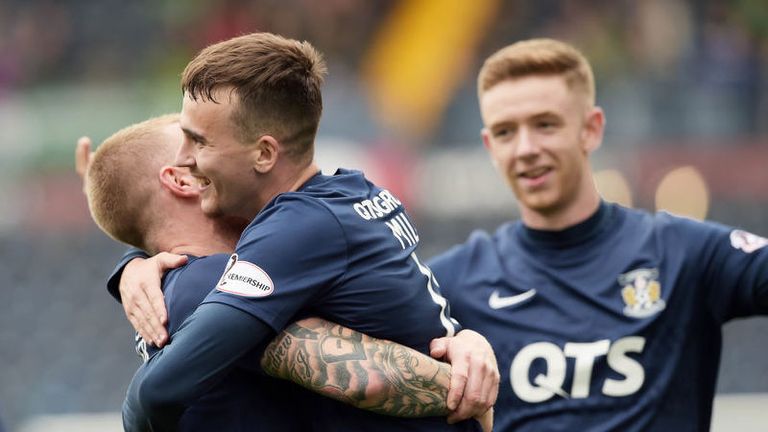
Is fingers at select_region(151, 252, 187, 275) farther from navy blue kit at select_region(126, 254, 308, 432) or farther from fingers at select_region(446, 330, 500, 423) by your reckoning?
fingers at select_region(446, 330, 500, 423)

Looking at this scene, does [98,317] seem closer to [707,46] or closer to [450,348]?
[707,46]

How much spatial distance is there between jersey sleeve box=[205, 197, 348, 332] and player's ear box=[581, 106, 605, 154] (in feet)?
6.55

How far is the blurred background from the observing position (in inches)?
436

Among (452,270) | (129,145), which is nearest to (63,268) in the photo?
(452,270)

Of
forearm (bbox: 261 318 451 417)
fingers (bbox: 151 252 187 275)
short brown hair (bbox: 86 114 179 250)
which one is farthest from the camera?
short brown hair (bbox: 86 114 179 250)

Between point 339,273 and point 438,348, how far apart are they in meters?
0.35

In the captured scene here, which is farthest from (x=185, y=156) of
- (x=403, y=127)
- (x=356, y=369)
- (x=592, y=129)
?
(x=403, y=127)

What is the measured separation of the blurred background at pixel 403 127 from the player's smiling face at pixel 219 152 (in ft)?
22.3

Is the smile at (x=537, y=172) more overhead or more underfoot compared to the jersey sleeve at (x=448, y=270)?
more overhead

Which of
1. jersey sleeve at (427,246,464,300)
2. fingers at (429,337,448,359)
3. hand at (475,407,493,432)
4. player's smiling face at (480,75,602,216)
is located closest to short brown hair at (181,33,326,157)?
fingers at (429,337,448,359)

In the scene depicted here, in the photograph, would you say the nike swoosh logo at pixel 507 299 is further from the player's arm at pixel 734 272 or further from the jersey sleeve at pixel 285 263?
the jersey sleeve at pixel 285 263

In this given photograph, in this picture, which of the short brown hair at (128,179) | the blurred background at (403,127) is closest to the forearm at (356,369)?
the short brown hair at (128,179)

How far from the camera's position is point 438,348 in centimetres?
315

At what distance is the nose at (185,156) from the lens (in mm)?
3150
